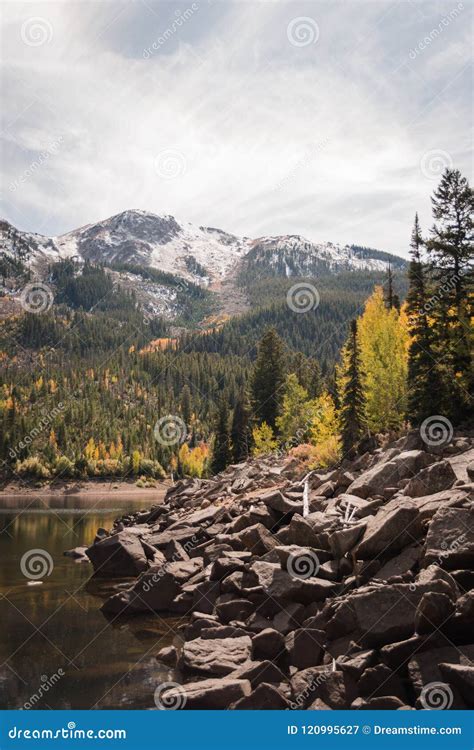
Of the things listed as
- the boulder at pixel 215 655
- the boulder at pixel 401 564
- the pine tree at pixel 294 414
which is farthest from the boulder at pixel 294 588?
the pine tree at pixel 294 414

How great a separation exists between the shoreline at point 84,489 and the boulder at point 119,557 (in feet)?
325

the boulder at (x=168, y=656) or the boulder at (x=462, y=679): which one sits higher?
the boulder at (x=462, y=679)

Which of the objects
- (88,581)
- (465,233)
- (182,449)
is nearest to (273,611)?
(88,581)

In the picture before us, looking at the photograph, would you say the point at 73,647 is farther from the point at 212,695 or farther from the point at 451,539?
the point at 451,539

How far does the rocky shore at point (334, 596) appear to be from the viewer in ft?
34.7

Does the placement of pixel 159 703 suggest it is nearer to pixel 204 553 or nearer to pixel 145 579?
pixel 145 579

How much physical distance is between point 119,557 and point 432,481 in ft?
49.2

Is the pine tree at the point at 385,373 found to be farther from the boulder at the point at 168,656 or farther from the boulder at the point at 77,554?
the boulder at the point at 168,656

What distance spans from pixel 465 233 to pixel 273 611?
93.1 ft

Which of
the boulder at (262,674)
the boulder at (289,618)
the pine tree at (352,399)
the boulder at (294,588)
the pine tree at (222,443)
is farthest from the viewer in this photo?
the pine tree at (222,443)

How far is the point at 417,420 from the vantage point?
3266cm

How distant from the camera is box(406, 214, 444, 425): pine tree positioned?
3186cm

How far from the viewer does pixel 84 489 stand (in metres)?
140

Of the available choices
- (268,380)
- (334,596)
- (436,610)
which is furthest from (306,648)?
(268,380)
